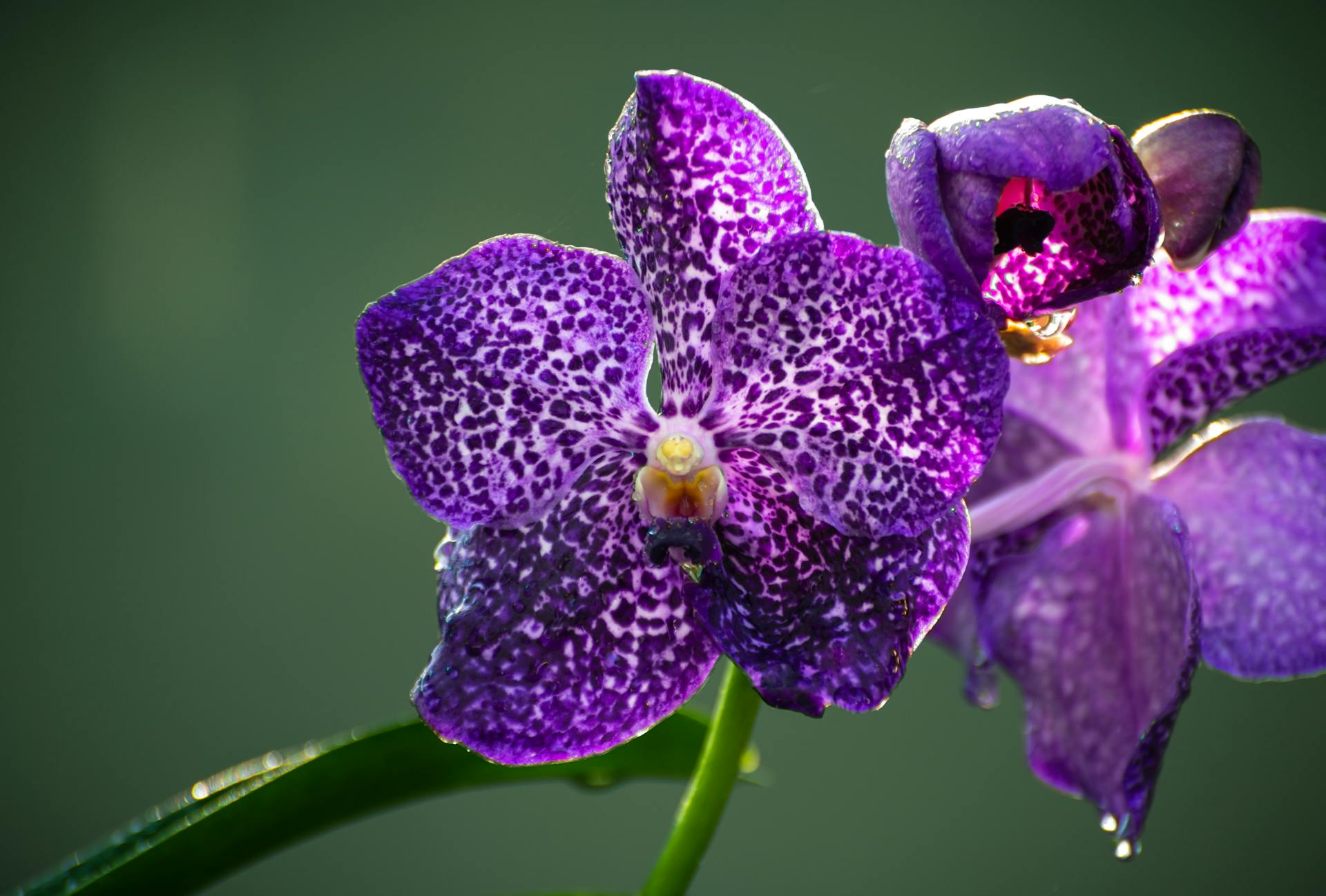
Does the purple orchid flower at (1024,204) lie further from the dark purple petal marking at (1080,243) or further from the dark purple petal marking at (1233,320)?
the dark purple petal marking at (1233,320)

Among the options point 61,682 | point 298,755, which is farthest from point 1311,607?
point 61,682

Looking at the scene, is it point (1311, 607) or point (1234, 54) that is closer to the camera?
point (1311, 607)

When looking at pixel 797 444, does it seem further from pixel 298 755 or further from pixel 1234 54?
pixel 1234 54

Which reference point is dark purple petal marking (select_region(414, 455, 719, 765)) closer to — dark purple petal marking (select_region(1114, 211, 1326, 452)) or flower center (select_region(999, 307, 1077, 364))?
flower center (select_region(999, 307, 1077, 364))

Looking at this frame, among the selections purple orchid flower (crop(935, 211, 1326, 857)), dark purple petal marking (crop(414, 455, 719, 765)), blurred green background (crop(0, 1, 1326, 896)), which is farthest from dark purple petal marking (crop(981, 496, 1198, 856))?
blurred green background (crop(0, 1, 1326, 896))

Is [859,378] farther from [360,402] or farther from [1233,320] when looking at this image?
[360,402]

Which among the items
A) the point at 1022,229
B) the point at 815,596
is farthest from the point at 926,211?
Answer: the point at 815,596
